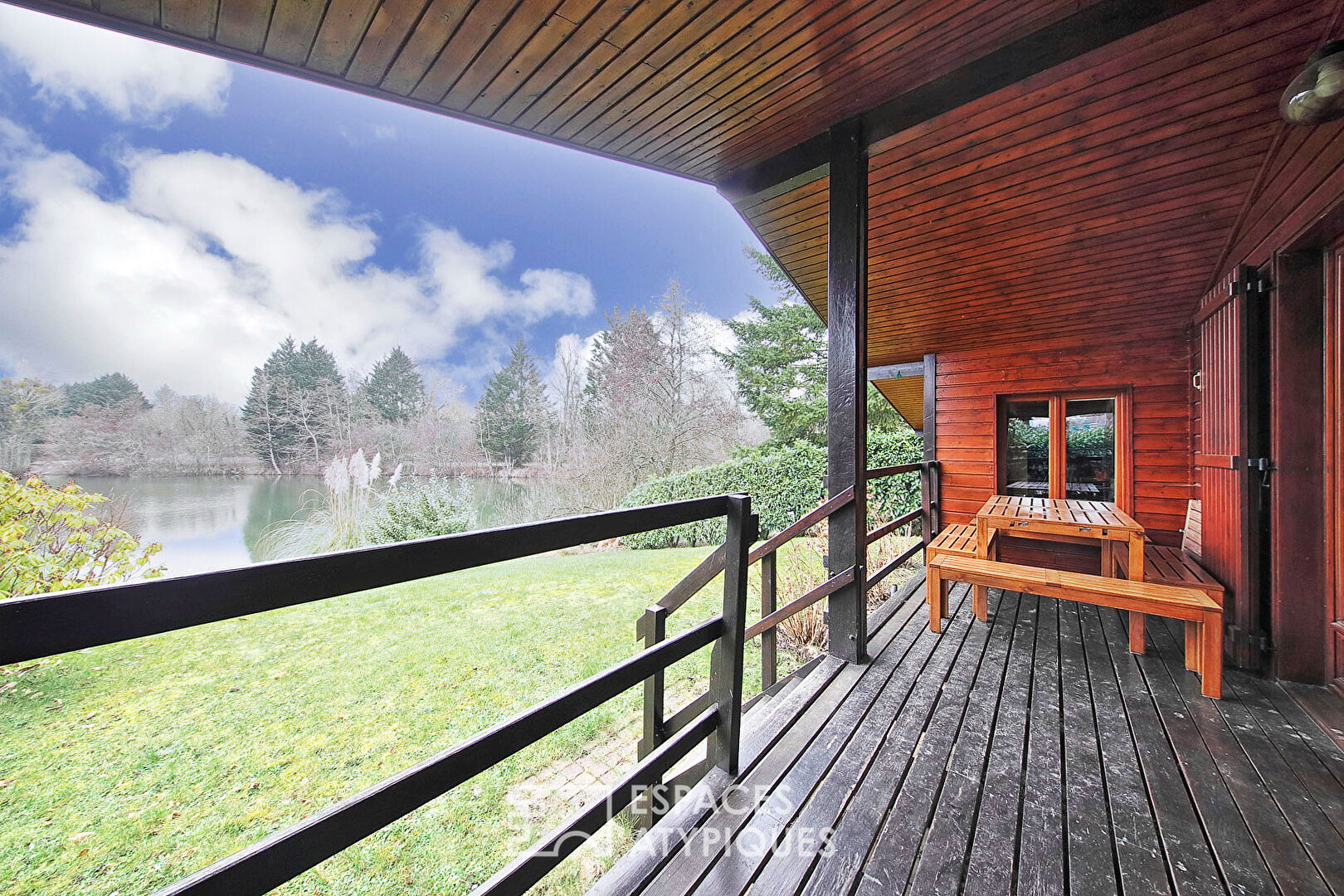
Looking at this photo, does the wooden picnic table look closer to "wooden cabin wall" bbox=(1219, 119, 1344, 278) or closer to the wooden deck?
the wooden deck

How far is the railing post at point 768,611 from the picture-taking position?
2.52m

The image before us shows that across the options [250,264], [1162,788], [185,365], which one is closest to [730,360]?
[1162,788]

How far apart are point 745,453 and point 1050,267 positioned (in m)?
6.42

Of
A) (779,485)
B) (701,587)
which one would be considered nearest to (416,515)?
(779,485)

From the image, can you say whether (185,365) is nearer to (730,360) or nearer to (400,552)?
(730,360)

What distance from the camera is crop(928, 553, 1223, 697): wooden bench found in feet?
6.81

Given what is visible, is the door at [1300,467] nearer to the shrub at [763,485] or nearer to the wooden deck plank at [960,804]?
the wooden deck plank at [960,804]

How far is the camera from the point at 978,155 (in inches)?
93.6

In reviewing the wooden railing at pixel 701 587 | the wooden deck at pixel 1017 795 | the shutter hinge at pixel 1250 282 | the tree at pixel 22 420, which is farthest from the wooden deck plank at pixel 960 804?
the tree at pixel 22 420

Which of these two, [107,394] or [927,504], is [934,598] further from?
Result: [107,394]

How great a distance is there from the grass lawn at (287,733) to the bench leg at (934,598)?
1.28 m

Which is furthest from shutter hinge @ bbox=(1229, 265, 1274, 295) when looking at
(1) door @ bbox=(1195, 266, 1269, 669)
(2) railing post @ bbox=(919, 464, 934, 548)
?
(2) railing post @ bbox=(919, 464, 934, 548)

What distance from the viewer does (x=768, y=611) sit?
2617 millimetres

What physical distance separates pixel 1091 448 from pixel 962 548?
8.60 feet
